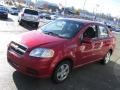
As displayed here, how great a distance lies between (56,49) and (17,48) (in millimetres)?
1005

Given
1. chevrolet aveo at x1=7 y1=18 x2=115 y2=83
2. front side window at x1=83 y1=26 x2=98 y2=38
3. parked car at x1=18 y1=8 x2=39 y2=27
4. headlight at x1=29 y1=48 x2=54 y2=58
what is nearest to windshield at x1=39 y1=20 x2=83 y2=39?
chevrolet aveo at x1=7 y1=18 x2=115 y2=83

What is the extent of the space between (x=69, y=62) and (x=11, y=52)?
1584 mm

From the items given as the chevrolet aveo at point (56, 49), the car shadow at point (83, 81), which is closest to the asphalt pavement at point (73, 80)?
the car shadow at point (83, 81)

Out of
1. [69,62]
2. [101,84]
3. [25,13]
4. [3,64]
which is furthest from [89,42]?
[25,13]

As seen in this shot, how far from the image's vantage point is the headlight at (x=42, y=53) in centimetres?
530

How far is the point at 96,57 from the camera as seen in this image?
770 cm

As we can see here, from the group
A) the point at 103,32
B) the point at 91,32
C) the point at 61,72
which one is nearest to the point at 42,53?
the point at 61,72

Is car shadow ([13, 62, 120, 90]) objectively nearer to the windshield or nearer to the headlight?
the headlight

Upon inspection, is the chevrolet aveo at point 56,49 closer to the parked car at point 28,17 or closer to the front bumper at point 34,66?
the front bumper at point 34,66

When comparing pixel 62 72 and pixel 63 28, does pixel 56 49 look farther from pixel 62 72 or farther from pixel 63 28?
A: pixel 63 28

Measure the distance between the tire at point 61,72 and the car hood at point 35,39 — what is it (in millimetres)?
655

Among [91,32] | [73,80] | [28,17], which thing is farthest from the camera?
[28,17]

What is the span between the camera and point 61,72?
600cm

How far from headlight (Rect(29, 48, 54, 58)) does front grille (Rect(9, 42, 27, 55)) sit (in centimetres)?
25
